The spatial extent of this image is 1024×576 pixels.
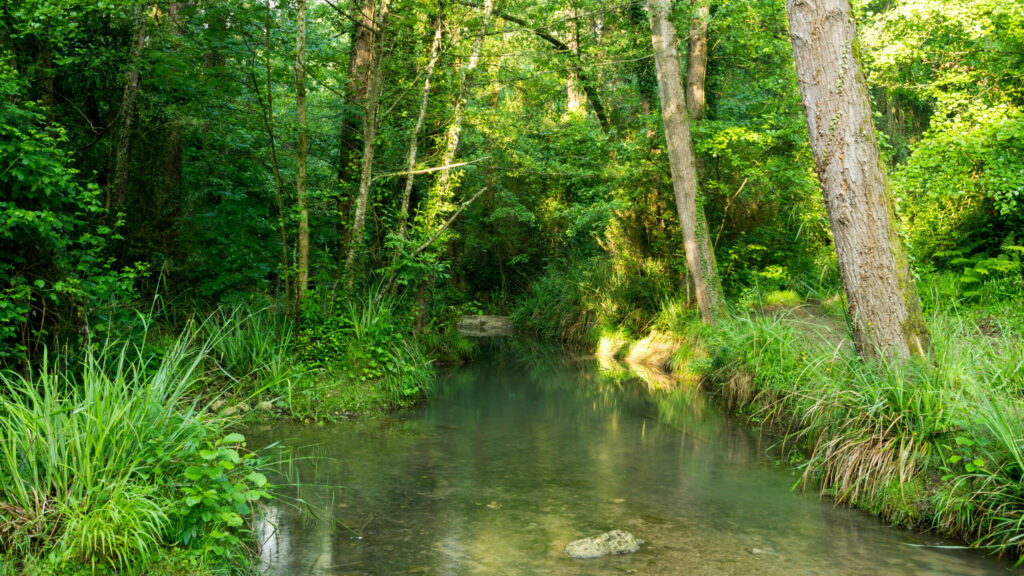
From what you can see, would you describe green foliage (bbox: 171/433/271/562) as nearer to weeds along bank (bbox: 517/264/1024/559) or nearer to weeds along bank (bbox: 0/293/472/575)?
weeds along bank (bbox: 0/293/472/575)

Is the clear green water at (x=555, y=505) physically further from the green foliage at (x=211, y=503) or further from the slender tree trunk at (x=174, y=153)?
the slender tree trunk at (x=174, y=153)

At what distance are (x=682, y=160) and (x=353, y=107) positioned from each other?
5.17 m

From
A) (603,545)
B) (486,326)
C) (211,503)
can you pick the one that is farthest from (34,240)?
(486,326)

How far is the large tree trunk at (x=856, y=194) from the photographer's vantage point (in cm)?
551

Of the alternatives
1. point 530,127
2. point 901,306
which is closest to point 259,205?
point 530,127

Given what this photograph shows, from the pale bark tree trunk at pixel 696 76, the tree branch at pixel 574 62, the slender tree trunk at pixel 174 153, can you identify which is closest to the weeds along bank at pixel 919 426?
the pale bark tree trunk at pixel 696 76

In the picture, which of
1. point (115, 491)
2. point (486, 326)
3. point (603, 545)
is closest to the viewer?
point (115, 491)

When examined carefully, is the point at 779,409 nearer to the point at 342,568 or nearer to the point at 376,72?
the point at 342,568

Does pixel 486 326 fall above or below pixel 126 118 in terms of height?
below

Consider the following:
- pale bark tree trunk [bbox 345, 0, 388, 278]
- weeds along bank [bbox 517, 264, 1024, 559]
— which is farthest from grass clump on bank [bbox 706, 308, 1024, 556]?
pale bark tree trunk [bbox 345, 0, 388, 278]

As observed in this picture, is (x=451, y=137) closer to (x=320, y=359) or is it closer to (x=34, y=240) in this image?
(x=320, y=359)

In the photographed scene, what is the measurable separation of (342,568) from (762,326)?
5929mm

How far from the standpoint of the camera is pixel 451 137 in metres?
10.0

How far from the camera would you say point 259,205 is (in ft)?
34.9
